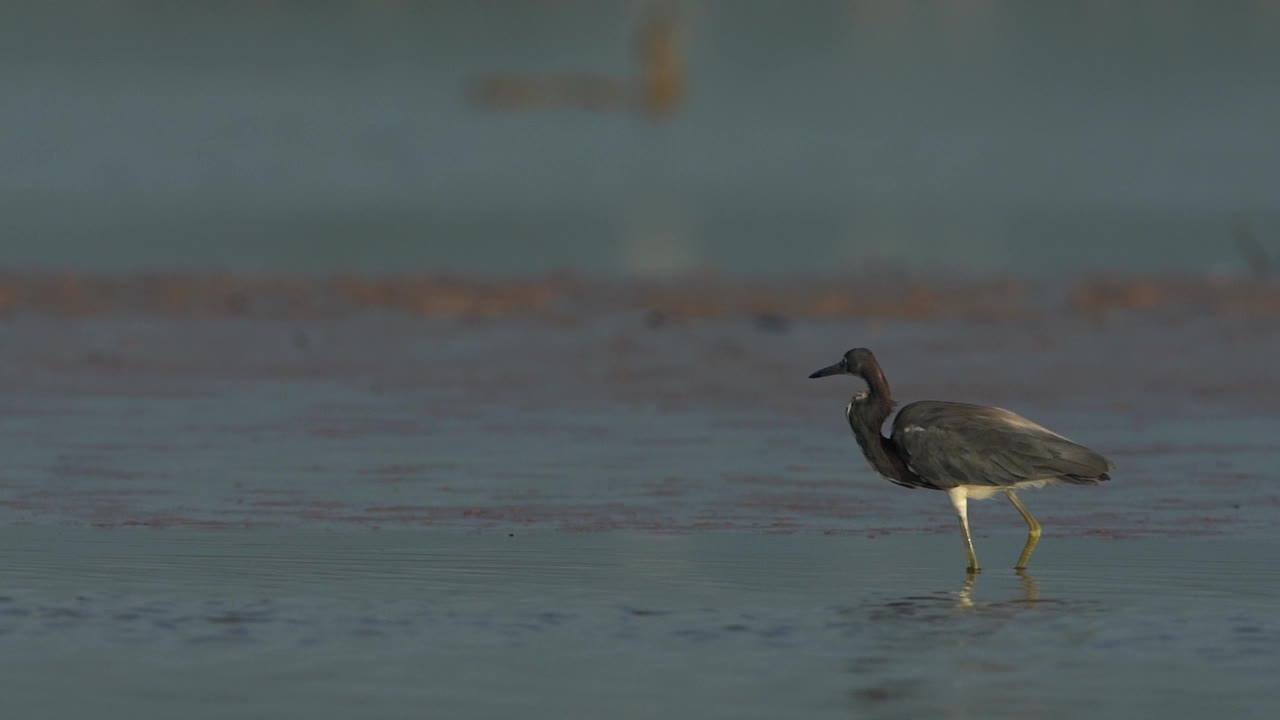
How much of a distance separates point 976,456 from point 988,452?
7cm

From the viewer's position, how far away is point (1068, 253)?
4619 centimetres

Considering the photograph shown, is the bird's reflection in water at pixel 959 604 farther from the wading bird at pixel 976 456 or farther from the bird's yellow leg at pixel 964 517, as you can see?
the wading bird at pixel 976 456

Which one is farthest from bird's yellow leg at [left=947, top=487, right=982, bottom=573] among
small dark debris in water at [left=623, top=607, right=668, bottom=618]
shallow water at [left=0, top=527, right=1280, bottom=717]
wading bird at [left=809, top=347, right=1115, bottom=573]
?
small dark debris in water at [left=623, top=607, right=668, bottom=618]

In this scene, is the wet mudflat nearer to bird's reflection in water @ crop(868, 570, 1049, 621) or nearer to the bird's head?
bird's reflection in water @ crop(868, 570, 1049, 621)

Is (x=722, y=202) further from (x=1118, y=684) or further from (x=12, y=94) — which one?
(x=1118, y=684)

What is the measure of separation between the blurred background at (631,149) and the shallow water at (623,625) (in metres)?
24.3

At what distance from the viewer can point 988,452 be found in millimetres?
13102

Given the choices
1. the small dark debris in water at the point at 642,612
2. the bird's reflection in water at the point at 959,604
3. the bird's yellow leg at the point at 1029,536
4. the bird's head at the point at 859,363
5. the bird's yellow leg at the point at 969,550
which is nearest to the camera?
the small dark debris in water at the point at 642,612

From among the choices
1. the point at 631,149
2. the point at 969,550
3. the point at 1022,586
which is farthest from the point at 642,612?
the point at 631,149

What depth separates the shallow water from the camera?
9.52 m

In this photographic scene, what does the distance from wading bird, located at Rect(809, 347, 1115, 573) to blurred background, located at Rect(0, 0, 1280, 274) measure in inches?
926

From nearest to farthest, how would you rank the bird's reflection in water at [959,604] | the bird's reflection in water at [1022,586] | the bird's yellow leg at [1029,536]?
the bird's reflection in water at [959,604], the bird's reflection in water at [1022,586], the bird's yellow leg at [1029,536]

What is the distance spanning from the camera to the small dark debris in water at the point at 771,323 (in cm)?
2720

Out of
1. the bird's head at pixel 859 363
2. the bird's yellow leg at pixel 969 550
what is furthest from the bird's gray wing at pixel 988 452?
the bird's head at pixel 859 363
